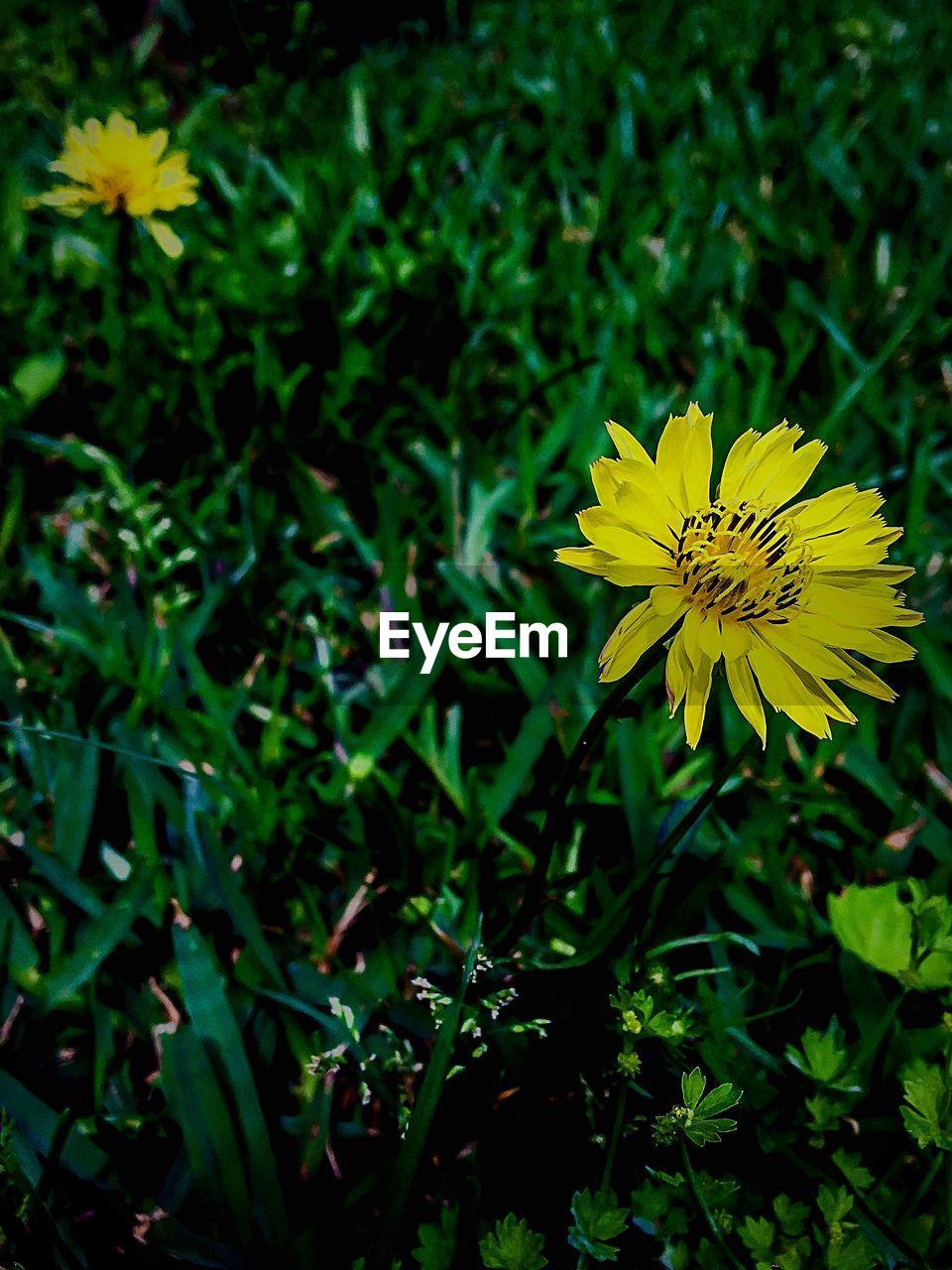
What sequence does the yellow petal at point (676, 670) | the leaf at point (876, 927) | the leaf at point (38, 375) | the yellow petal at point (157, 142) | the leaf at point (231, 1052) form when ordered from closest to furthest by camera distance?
the yellow petal at point (676, 670)
the leaf at point (231, 1052)
the leaf at point (876, 927)
the yellow petal at point (157, 142)
the leaf at point (38, 375)

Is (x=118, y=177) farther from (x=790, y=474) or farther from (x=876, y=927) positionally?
(x=876, y=927)

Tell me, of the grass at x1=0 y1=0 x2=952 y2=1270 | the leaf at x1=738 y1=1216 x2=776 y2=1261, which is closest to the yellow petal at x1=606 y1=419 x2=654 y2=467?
the grass at x1=0 y1=0 x2=952 y2=1270

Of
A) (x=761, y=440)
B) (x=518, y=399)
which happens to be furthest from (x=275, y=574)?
(x=761, y=440)

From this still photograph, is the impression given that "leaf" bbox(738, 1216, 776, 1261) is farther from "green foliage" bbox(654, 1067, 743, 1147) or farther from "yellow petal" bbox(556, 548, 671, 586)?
"yellow petal" bbox(556, 548, 671, 586)

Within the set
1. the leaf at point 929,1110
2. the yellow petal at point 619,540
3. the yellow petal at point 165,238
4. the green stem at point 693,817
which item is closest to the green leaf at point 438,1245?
the green stem at point 693,817

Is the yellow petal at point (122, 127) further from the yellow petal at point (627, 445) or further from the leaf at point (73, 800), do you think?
the yellow petal at point (627, 445)
